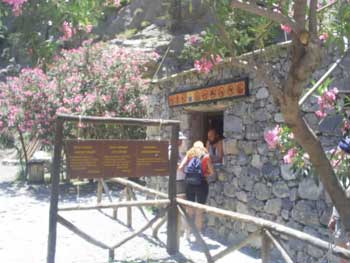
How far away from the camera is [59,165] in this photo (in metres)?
5.83

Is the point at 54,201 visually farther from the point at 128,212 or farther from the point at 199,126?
the point at 199,126

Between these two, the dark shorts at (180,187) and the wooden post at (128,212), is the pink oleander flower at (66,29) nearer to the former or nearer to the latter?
the dark shorts at (180,187)

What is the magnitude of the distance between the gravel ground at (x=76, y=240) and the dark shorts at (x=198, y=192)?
0.65 meters

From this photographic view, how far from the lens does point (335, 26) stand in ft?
10.9

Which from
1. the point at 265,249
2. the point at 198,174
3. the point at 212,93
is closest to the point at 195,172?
the point at 198,174

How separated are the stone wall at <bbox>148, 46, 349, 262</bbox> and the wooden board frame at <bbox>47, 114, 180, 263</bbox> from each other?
1171 mm

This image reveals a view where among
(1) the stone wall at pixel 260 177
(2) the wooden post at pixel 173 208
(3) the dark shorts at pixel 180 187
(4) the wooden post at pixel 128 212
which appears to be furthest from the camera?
(4) the wooden post at pixel 128 212

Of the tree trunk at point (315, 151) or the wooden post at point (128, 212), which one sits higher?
the tree trunk at point (315, 151)

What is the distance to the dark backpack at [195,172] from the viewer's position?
738cm

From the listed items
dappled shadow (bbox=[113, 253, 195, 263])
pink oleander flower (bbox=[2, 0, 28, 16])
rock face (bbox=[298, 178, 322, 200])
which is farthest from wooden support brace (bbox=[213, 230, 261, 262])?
pink oleander flower (bbox=[2, 0, 28, 16])

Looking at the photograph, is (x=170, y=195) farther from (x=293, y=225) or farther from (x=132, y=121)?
(x=293, y=225)

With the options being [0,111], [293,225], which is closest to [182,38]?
[0,111]

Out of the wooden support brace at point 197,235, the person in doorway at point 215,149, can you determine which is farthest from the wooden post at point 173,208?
the person in doorway at point 215,149

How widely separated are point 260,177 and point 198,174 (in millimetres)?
940
